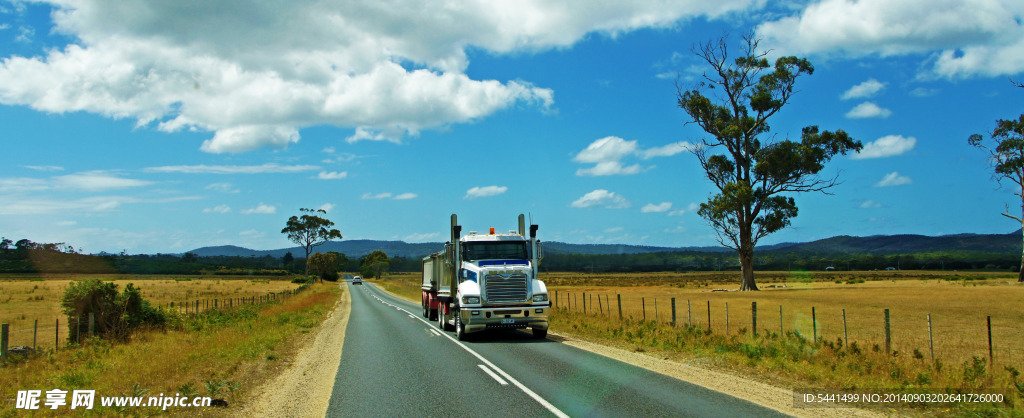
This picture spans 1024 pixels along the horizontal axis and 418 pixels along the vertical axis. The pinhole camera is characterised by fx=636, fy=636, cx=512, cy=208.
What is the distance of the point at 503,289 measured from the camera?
767 inches

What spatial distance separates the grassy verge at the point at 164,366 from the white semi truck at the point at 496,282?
210 inches

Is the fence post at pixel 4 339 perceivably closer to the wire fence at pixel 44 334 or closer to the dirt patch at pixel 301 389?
the wire fence at pixel 44 334

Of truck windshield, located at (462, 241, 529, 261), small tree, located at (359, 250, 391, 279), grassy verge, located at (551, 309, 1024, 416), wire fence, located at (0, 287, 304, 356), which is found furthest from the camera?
small tree, located at (359, 250, 391, 279)

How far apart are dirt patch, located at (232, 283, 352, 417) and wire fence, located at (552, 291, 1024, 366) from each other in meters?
11.5

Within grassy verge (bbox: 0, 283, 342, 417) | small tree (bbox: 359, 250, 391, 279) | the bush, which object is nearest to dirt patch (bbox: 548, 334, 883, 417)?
grassy verge (bbox: 0, 283, 342, 417)


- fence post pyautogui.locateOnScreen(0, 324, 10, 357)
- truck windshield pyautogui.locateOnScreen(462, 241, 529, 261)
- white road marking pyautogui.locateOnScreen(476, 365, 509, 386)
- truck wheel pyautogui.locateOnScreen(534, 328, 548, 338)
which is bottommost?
truck wheel pyautogui.locateOnScreen(534, 328, 548, 338)

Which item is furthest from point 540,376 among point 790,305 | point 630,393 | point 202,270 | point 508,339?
point 202,270

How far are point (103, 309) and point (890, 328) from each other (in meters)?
28.8

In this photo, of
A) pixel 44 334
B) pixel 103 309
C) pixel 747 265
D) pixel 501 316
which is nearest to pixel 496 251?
pixel 501 316

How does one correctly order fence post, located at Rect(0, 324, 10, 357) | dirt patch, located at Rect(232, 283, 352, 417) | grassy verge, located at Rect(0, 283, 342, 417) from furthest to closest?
fence post, located at Rect(0, 324, 10, 357)
grassy verge, located at Rect(0, 283, 342, 417)
dirt patch, located at Rect(232, 283, 352, 417)

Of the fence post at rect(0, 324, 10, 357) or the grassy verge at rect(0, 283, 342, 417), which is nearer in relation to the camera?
the grassy verge at rect(0, 283, 342, 417)

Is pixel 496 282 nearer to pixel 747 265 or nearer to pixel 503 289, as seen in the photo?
pixel 503 289

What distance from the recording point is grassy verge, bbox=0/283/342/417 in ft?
35.8

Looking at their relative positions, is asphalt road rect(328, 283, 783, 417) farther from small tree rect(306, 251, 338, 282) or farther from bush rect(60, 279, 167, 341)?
small tree rect(306, 251, 338, 282)
